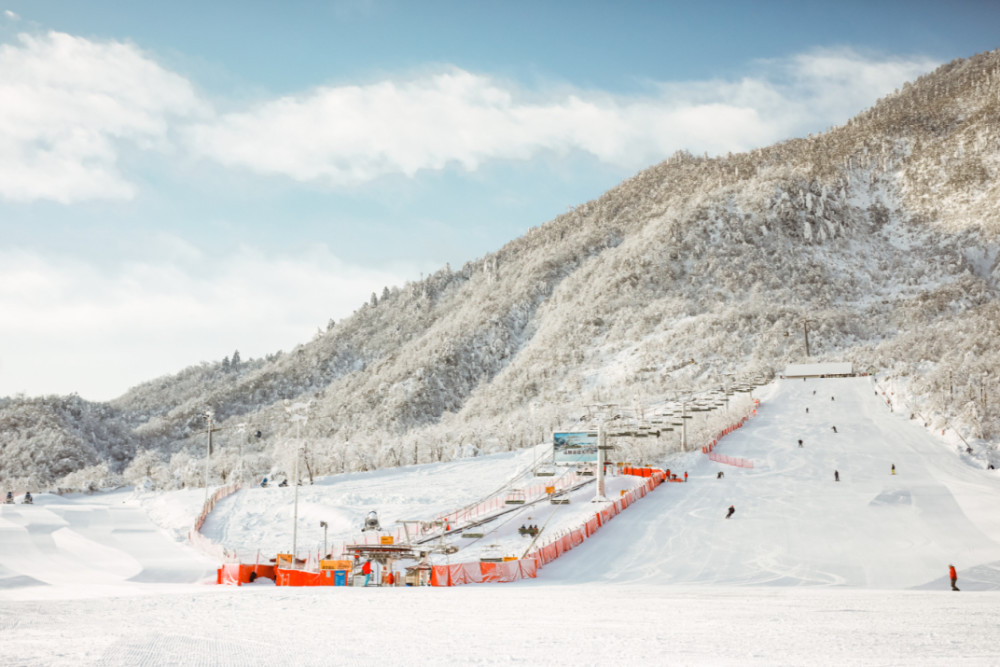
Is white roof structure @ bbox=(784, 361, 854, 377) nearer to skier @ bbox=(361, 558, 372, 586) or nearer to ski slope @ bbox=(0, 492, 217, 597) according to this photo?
ski slope @ bbox=(0, 492, 217, 597)

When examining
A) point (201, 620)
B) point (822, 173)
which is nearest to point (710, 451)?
point (201, 620)

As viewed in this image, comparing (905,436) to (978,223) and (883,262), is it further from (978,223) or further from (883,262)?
(978,223)

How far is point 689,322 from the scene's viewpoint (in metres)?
135

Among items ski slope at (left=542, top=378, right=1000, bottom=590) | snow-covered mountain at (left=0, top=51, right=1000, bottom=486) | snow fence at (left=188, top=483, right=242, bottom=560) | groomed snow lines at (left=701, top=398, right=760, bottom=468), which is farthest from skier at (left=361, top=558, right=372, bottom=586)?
snow-covered mountain at (left=0, top=51, right=1000, bottom=486)

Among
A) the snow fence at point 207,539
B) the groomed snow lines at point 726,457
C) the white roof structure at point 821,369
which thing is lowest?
the snow fence at point 207,539

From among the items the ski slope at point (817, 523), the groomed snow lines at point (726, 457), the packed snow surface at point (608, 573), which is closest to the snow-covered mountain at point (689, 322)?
the groomed snow lines at point (726, 457)

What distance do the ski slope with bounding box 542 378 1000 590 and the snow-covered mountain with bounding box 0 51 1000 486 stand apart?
856 inches

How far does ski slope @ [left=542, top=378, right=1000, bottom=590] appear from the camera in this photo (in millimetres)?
29297

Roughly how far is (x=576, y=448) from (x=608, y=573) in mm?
25388

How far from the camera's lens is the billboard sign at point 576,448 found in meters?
55.2

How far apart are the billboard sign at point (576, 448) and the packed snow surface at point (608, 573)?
4.16 meters

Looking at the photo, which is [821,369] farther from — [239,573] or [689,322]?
[239,573]

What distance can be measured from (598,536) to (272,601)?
21.0m

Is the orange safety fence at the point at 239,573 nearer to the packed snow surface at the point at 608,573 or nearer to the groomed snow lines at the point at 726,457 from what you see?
the packed snow surface at the point at 608,573
